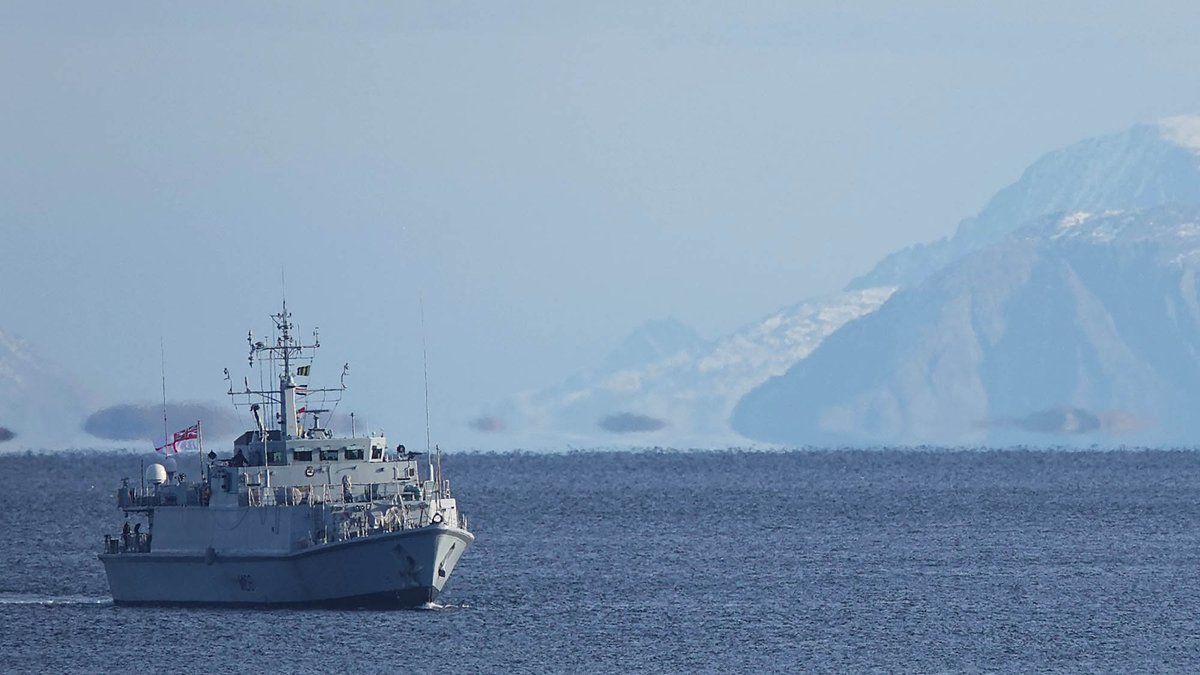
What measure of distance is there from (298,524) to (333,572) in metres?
2.23

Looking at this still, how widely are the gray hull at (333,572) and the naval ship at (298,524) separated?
0.12 feet

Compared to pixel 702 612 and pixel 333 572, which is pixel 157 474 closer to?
pixel 333 572

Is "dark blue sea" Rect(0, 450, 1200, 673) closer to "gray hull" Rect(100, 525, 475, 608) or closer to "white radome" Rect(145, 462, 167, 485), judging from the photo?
"gray hull" Rect(100, 525, 475, 608)

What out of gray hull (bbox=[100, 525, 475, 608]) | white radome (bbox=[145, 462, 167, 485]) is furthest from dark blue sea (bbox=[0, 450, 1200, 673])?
white radome (bbox=[145, 462, 167, 485])

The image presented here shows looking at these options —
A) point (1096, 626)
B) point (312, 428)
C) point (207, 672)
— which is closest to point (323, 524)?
point (312, 428)

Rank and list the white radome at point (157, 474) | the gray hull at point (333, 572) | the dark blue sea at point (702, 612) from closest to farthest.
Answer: the dark blue sea at point (702, 612)
the gray hull at point (333, 572)
the white radome at point (157, 474)

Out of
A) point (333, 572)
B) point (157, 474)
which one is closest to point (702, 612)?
point (333, 572)

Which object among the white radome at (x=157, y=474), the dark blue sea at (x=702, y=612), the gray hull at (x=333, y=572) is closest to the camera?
the dark blue sea at (x=702, y=612)

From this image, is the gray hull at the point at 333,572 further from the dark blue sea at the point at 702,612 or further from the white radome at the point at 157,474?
the white radome at the point at 157,474

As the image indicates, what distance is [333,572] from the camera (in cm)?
8231

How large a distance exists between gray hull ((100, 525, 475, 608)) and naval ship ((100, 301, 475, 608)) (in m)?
0.04

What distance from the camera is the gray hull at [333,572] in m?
81.3

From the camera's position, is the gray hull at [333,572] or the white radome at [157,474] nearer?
the gray hull at [333,572]

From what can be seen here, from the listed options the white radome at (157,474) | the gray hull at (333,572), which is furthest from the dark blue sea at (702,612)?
the white radome at (157,474)
